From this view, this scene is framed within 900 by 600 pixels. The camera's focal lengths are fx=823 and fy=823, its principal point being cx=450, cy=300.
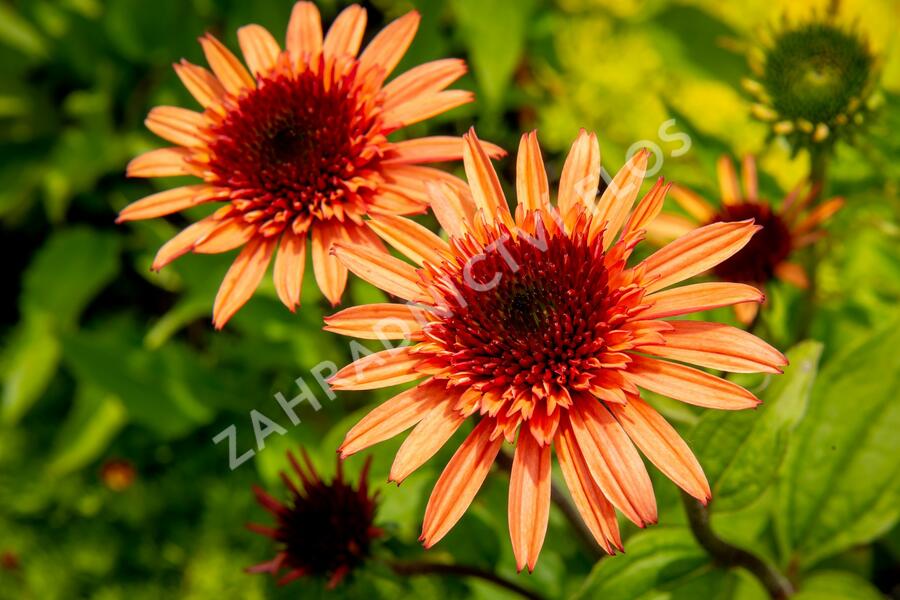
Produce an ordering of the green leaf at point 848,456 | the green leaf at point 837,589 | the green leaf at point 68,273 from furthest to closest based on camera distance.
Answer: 1. the green leaf at point 68,273
2. the green leaf at point 848,456
3. the green leaf at point 837,589

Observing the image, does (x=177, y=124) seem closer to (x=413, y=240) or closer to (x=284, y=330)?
(x=413, y=240)

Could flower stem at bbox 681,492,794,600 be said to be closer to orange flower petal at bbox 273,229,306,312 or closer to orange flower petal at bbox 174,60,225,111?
orange flower petal at bbox 273,229,306,312

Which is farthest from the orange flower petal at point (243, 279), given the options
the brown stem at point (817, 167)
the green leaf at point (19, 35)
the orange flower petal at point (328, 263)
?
the green leaf at point (19, 35)

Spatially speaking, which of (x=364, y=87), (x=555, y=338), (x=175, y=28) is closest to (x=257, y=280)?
(x=364, y=87)

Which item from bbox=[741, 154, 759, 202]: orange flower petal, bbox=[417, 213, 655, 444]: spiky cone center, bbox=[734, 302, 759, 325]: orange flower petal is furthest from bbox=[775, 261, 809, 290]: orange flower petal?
bbox=[417, 213, 655, 444]: spiky cone center

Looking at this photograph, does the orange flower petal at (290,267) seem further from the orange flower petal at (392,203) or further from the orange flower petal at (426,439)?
the orange flower petal at (426,439)

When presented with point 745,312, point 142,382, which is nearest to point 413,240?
point 745,312

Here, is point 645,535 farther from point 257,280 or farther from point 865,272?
point 865,272
